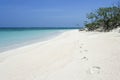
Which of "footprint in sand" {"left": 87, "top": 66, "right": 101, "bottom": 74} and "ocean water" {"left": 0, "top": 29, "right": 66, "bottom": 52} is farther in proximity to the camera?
"ocean water" {"left": 0, "top": 29, "right": 66, "bottom": 52}

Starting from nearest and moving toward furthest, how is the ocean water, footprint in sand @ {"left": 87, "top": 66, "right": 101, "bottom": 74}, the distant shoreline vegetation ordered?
footprint in sand @ {"left": 87, "top": 66, "right": 101, "bottom": 74} → the ocean water → the distant shoreline vegetation

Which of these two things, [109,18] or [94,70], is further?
[109,18]

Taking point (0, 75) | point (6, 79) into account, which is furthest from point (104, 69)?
point (0, 75)

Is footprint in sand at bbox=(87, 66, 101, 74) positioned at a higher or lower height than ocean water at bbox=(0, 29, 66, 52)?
higher

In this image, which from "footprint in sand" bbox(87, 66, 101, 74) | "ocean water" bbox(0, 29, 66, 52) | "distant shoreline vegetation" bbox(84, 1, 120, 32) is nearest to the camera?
"footprint in sand" bbox(87, 66, 101, 74)

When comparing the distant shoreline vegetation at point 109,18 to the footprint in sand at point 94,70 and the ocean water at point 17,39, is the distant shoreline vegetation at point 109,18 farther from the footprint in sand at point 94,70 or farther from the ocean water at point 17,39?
the footprint in sand at point 94,70

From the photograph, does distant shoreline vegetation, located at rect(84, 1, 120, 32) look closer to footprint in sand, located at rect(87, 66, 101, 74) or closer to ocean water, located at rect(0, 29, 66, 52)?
ocean water, located at rect(0, 29, 66, 52)

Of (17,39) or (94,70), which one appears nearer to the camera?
(94,70)

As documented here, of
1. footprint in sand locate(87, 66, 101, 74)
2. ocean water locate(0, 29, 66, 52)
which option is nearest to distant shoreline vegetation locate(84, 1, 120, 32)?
ocean water locate(0, 29, 66, 52)

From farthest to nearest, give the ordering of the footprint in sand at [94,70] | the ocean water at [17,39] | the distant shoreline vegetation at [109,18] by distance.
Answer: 1. the distant shoreline vegetation at [109,18]
2. the ocean water at [17,39]
3. the footprint in sand at [94,70]

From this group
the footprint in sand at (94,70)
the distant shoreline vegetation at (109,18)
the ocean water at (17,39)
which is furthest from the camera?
the distant shoreline vegetation at (109,18)

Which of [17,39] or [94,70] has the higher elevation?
[94,70]

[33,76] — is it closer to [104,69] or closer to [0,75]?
[0,75]

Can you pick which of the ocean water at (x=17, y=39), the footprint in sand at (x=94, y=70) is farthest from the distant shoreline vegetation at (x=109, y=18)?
the footprint in sand at (x=94, y=70)
